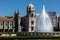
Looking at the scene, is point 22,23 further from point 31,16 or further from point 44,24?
point 44,24

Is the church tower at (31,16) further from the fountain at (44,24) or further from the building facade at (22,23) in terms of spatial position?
the fountain at (44,24)

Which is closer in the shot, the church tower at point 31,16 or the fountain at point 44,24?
the fountain at point 44,24

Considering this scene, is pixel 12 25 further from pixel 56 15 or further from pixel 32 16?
pixel 56 15

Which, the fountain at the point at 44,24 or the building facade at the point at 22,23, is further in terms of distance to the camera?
the building facade at the point at 22,23

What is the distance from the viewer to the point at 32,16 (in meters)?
103

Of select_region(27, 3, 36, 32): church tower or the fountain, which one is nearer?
the fountain

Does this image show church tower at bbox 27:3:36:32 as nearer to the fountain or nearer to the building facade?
the building facade

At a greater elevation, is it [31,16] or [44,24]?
[31,16]

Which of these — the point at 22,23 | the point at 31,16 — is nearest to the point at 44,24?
the point at 31,16

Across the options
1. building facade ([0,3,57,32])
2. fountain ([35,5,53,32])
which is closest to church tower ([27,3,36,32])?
building facade ([0,3,57,32])

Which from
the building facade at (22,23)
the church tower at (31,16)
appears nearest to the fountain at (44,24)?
the building facade at (22,23)

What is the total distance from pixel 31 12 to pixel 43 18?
21946 mm

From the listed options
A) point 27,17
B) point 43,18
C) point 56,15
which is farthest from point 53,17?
point 43,18

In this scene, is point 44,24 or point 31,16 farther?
point 31,16
